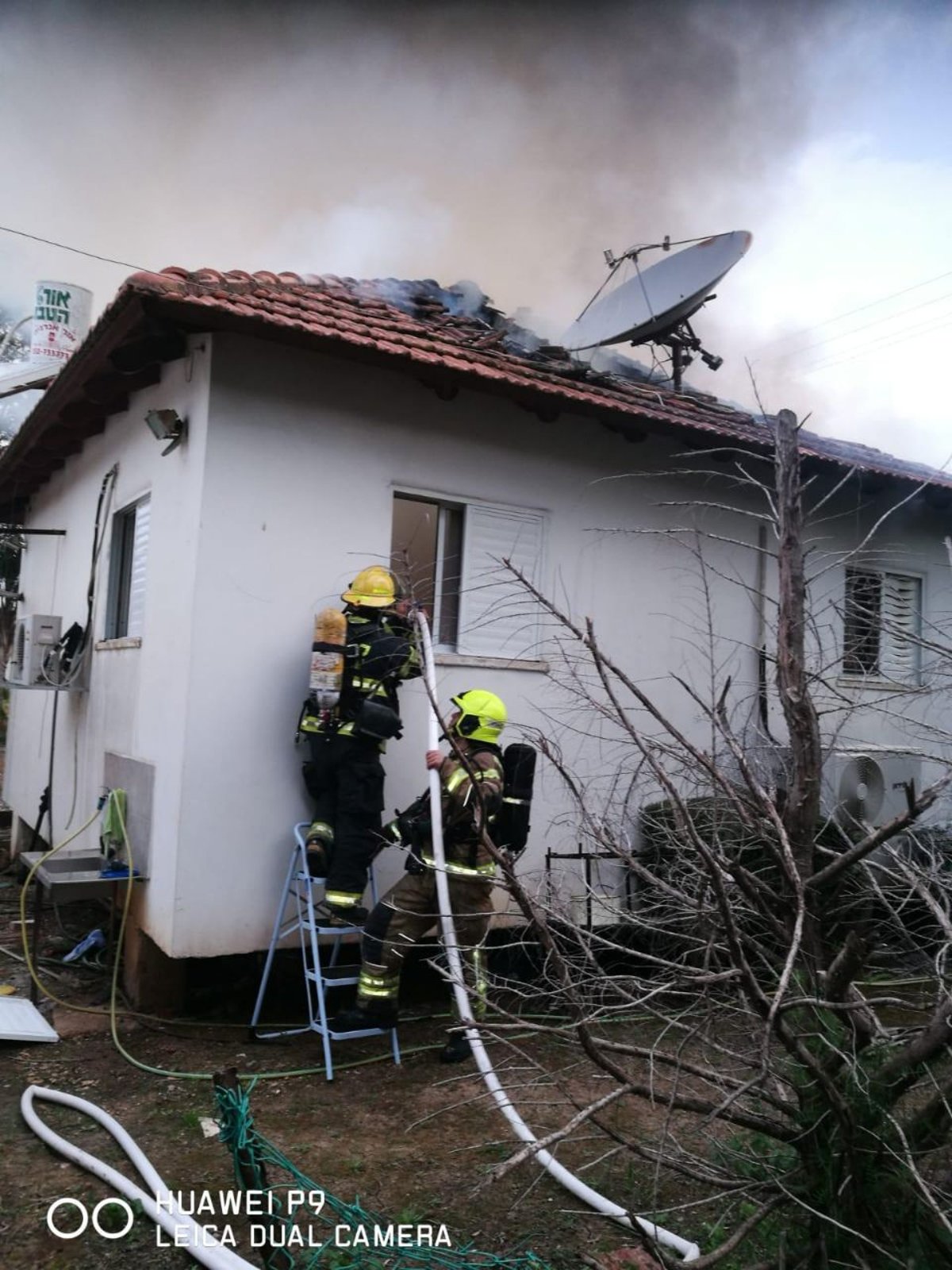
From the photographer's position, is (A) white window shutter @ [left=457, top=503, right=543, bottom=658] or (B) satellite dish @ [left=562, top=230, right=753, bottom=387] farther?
(B) satellite dish @ [left=562, top=230, right=753, bottom=387]

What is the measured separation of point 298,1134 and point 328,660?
2.47m

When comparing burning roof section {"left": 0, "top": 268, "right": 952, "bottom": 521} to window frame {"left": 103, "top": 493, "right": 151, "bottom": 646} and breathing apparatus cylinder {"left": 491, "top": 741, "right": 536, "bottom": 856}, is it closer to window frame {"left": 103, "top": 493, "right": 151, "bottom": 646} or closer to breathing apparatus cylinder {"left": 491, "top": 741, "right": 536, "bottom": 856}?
window frame {"left": 103, "top": 493, "right": 151, "bottom": 646}

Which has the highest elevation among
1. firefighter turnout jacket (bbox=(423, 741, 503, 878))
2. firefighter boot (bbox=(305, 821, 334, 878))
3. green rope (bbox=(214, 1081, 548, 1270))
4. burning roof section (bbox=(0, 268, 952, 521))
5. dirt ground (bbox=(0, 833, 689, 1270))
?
burning roof section (bbox=(0, 268, 952, 521))

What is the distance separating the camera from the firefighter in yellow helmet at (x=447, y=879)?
5285mm

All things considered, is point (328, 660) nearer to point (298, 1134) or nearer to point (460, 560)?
point (460, 560)

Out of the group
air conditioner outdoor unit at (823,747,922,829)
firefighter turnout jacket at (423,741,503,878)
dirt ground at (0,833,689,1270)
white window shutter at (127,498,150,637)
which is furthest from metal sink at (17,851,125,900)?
air conditioner outdoor unit at (823,747,922,829)

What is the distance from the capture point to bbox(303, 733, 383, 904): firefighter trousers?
5.57 metres

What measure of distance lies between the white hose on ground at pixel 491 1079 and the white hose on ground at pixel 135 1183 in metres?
1.03

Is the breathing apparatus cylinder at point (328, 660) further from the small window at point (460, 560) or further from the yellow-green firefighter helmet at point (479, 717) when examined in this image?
the small window at point (460, 560)

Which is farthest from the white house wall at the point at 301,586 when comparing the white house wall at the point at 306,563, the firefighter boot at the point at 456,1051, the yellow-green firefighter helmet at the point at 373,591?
the firefighter boot at the point at 456,1051

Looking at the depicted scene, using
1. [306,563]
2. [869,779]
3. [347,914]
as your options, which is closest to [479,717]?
[347,914]

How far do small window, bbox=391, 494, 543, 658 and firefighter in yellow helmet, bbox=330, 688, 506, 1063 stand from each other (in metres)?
1.14

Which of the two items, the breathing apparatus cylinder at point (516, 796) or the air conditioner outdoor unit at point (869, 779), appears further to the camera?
the air conditioner outdoor unit at point (869, 779)

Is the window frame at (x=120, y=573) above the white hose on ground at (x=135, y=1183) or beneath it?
above
